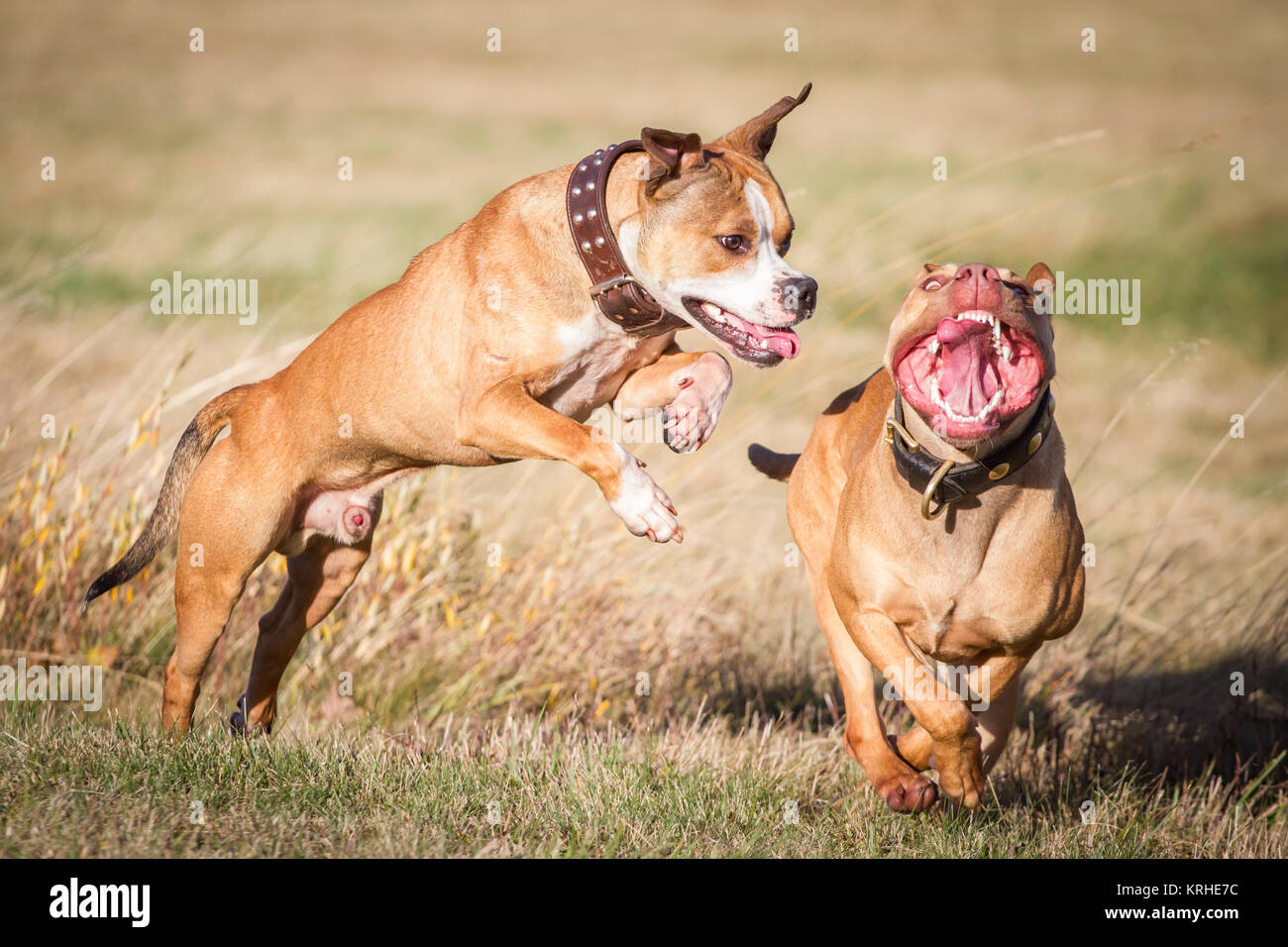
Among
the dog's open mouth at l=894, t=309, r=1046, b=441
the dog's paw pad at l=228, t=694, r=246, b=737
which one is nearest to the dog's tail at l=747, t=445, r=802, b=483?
the dog's open mouth at l=894, t=309, r=1046, b=441

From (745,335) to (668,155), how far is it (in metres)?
0.69

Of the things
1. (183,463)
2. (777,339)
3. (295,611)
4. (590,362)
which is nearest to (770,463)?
(590,362)

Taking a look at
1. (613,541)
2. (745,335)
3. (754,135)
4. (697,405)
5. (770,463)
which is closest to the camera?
(745,335)

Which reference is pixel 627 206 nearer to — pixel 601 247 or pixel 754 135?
pixel 601 247

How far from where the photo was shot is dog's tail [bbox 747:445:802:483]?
5914 millimetres

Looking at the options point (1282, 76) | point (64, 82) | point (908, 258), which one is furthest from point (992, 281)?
point (64, 82)

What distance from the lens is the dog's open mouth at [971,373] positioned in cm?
409

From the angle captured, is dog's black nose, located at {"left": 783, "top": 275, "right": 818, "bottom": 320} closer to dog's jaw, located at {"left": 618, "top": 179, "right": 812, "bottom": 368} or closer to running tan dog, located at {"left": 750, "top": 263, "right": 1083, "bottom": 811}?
dog's jaw, located at {"left": 618, "top": 179, "right": 812, "bottom": 368}

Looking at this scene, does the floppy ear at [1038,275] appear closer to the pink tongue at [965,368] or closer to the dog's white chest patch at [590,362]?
the pink tongue at [965,368]

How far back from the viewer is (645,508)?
14.2 feet

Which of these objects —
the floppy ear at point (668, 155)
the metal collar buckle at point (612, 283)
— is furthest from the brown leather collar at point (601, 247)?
the floppy ear at point (668, 155)

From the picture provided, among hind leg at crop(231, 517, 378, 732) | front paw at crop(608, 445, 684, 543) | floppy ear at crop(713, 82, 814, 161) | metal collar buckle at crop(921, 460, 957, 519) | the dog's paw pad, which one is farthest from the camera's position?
hind leg at crop(231, 517, 378, 732)

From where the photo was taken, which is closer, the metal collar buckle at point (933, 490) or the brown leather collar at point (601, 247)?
the metal collar buckle at point (933, 490)

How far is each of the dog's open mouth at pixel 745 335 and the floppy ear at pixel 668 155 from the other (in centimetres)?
44
